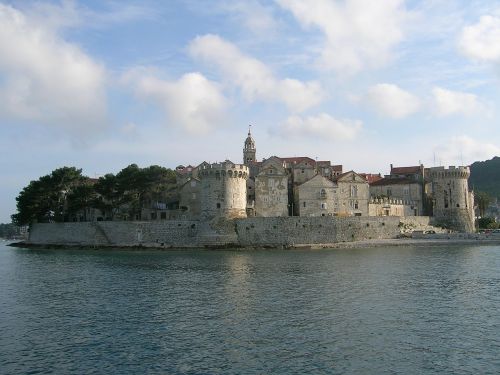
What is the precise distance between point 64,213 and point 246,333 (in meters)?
57.4

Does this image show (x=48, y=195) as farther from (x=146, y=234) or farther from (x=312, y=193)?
(x=312, y=193)

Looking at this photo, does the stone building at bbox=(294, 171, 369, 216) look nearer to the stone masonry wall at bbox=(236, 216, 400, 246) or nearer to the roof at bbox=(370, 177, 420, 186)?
the stone masonry wall at bbox=(236, 216, 400, 246)

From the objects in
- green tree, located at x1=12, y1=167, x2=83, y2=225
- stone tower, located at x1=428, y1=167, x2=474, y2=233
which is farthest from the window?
green tree, located at x1=12, y1=167, x2=83, y2=225

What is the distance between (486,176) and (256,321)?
164 meters

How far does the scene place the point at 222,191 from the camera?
182 feet

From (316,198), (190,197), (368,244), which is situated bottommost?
(368,244)

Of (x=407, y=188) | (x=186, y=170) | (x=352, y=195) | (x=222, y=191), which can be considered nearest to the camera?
(x=222, y=191)

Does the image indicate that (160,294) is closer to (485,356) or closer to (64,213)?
(485,356)

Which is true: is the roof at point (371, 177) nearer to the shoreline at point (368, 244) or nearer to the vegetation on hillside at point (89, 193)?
the shoreline at point (368, 244)

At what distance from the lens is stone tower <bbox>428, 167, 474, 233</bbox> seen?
2454 inches

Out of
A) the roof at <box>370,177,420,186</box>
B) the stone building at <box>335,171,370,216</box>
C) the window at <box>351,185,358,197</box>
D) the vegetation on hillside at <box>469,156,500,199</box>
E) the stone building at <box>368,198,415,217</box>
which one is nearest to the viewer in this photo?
the stone building at <box>335,171,370,216</box>

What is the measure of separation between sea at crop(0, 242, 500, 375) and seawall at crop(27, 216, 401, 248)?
19.5 m

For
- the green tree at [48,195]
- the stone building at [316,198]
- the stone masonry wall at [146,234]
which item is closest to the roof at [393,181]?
the stone building at [316,198]

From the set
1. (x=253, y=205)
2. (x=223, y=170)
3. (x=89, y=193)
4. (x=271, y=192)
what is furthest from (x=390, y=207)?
(x=89, y=193)
